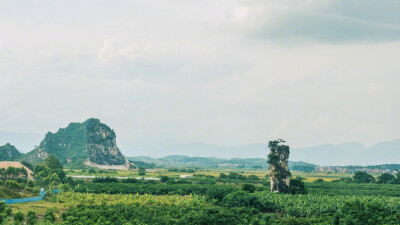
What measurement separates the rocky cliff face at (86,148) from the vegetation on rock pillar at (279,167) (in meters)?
92.2

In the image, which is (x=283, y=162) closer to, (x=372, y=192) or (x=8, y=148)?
(x=372, y=192)

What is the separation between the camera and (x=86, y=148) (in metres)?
158

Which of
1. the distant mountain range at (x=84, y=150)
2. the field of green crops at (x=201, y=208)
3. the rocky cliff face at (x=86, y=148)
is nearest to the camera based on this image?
the field of green crops at (x=201, y=208)

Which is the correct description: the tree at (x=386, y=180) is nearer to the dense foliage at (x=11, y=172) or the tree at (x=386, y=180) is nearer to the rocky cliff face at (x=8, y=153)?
the dense foliage at (x=11, y=172)

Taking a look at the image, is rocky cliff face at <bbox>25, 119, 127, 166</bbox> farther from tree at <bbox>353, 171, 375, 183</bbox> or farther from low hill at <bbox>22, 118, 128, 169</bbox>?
tree at <bbox>353, 171, 375, 183</bbox>

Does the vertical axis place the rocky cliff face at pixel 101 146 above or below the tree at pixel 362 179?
above

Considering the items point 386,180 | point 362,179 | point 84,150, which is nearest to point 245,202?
point 362,179

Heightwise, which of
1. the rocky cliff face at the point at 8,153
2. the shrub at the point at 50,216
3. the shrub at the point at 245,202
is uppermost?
the rocky cliff face at the point at 8,153

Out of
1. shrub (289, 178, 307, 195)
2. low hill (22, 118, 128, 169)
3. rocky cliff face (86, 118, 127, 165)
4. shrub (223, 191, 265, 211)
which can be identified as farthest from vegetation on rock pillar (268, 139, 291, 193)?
rocky cliff face (86, 118, 127, 165)

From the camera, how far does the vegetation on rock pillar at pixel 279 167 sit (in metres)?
62.5

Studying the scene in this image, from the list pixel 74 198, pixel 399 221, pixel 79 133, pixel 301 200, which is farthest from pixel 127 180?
pixel 79 133

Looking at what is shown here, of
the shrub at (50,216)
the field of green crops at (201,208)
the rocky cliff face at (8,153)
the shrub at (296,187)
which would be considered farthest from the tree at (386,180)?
the rocky cliff face at (8,153)

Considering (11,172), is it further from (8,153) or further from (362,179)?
(362,179)

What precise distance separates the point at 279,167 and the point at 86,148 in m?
111
